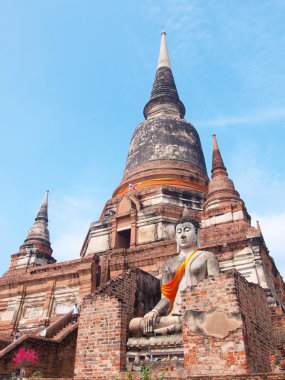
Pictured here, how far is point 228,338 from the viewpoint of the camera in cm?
576

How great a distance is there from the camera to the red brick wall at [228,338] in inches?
221

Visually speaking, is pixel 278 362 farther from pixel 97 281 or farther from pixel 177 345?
pixel 97 281

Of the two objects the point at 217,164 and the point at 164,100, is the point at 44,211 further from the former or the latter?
the point at 217,164

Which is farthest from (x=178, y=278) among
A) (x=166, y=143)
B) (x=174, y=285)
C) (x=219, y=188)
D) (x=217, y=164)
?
(x=166, y=143)

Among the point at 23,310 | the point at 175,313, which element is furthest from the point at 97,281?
the point at 175,313

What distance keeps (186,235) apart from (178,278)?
1230 millimetres

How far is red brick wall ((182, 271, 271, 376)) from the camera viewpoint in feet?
18.5

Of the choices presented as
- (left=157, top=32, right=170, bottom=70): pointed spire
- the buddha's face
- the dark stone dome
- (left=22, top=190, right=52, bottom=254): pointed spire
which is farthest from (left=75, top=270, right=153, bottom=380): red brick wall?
(left=157, top=32, right=170, bottom=70): pointed spire

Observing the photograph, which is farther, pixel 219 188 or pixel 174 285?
pixel 219 188

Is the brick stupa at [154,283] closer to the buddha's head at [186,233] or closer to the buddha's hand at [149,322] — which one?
the buddha's hand at [149,322]

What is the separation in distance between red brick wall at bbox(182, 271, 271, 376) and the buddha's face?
2.21 meters

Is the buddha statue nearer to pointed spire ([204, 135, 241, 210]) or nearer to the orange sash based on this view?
the orange sash

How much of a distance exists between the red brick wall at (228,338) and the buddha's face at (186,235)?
7.25ft

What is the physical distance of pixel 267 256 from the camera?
1399cm
